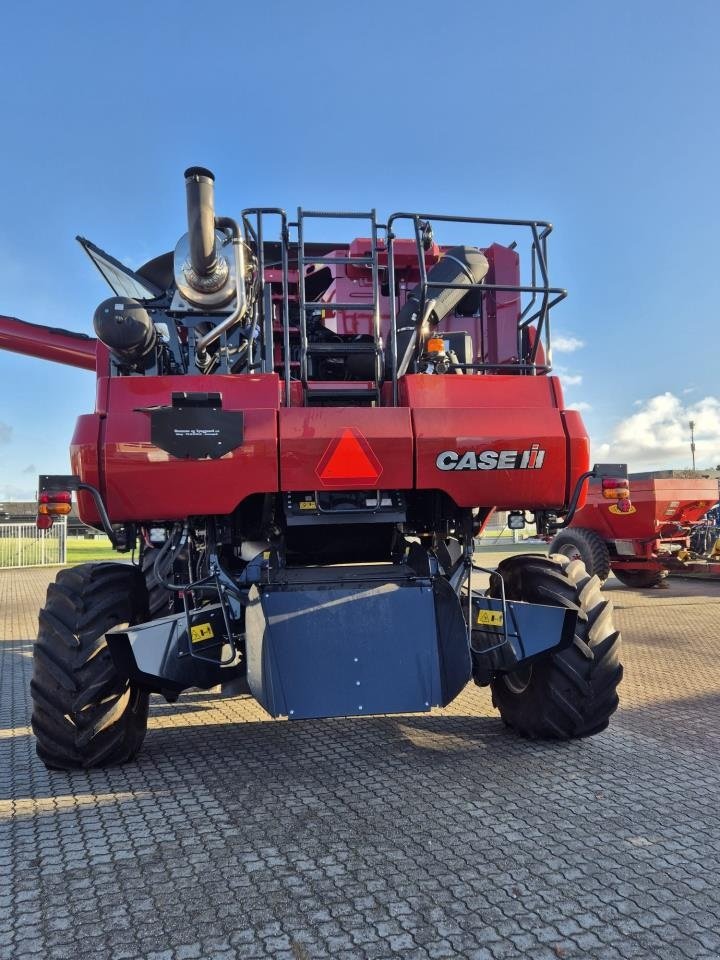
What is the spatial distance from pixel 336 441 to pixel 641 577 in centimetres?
1035

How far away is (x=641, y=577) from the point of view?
12531 mm

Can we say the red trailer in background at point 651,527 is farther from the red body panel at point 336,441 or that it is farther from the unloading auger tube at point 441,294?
the red body panel at point 336,441

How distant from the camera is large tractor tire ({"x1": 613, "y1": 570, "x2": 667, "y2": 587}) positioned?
40.3 ft

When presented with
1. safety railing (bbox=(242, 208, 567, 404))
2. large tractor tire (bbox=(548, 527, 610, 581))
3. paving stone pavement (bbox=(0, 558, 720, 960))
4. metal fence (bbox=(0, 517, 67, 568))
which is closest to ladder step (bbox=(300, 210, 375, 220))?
safety railing (bbox=(242, 208, 567, 404))

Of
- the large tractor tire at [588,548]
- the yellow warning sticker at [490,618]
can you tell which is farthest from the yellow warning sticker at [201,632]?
the large tractor tire at [588,548]

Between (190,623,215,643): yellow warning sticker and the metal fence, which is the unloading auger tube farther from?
the metal fence

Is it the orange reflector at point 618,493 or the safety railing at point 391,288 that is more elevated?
the safety railing at point 391,288

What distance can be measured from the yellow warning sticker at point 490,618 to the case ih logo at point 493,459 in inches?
30.7

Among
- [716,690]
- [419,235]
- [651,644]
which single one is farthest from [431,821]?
[651,644]

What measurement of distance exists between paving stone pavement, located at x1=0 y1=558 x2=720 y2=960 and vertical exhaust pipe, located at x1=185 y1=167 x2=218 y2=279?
2.68 metres

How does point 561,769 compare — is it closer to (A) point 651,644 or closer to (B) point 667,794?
(B) point 667,794

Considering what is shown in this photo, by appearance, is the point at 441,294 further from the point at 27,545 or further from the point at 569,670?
the point at 27,545

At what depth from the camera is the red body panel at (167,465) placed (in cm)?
352

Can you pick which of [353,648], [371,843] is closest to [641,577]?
[353,648]
